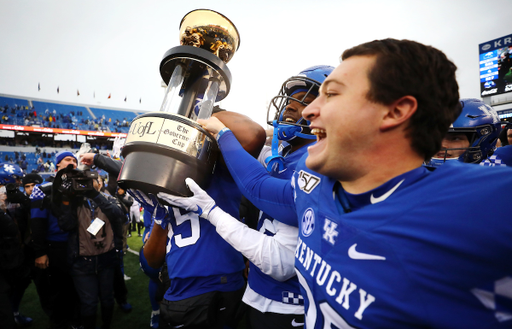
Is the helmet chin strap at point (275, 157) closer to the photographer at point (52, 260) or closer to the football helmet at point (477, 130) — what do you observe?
the football helmet at point (477, 130)

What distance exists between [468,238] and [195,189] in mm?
1113

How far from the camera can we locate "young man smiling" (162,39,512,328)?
1.92 feet

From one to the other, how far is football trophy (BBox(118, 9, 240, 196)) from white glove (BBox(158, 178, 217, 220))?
3 cm

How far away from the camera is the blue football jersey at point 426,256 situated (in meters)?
0.57

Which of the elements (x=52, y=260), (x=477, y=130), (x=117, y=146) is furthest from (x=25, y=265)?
(x=477, y=130)

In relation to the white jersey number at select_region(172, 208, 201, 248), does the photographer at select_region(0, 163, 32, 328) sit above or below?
below

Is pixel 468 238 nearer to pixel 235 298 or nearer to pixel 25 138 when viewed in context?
pixel 235 298

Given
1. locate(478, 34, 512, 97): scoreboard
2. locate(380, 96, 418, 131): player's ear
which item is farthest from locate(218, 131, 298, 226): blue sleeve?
locate(478, 34, 512, 97): scoreboard

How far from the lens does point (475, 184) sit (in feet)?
2.05

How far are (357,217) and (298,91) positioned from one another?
110 cm

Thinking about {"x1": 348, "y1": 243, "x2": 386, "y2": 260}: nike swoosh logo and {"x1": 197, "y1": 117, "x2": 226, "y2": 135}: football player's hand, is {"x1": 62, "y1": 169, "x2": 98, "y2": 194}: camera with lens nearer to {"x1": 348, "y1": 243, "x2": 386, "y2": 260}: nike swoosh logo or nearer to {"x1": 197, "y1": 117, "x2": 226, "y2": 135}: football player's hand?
{"x1": 197, "y1": 117, "x2": 226, "y2": 135}: football player's hand

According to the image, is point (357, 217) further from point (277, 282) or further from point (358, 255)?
point (277, 282)

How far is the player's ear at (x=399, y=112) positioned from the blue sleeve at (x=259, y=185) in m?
0.58

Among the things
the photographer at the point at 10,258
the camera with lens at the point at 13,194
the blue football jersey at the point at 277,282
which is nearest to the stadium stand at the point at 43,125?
the photographer at the point at 10,258
